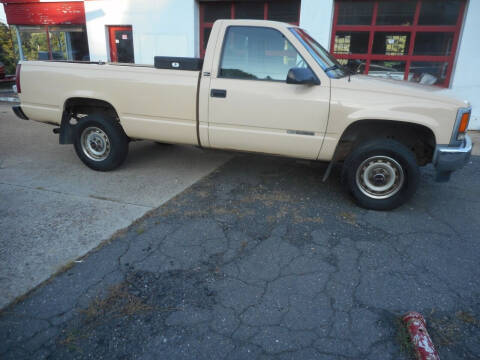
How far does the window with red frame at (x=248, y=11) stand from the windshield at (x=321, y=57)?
6136 millimetres

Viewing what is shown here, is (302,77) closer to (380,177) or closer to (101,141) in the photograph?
(380,177)

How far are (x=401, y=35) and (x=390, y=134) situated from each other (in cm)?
641

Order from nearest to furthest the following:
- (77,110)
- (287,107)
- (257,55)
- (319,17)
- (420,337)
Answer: (420,337)
(287,107)
(257,55)
(77,110)
(319,17)

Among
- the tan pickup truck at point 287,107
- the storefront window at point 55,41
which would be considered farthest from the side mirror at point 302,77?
the storefront window at point 55,41

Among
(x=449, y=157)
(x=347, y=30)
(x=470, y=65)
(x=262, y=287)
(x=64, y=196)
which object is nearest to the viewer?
(x=262, y=287)

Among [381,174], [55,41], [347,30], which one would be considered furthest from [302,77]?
[55,41]

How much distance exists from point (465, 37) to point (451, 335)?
8.61 meters

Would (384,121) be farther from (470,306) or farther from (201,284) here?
(201,284)

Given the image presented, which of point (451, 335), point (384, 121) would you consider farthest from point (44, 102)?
point (451, 335)

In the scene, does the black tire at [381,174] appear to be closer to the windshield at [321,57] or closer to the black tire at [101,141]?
the windshield at [321,57]

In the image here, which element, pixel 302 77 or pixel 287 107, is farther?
pixel 287 107

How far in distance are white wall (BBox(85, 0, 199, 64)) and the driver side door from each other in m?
7.17

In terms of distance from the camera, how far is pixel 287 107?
13.8ft

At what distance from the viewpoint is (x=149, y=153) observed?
21.4 feet
